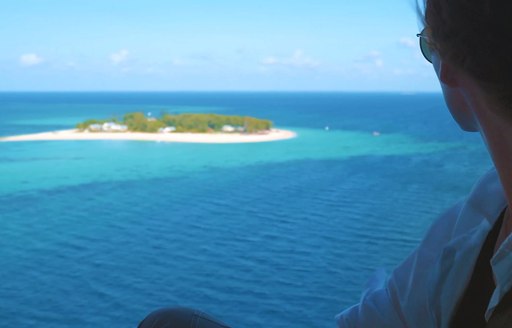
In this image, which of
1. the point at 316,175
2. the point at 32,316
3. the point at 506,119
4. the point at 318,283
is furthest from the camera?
the point at 316,175

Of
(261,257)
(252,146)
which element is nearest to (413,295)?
(261,257)

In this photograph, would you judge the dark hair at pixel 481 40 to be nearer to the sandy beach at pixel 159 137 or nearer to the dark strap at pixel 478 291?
the dark strap at pixel 478 291

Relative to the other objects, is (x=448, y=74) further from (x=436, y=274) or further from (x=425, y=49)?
(x=436, y=274)

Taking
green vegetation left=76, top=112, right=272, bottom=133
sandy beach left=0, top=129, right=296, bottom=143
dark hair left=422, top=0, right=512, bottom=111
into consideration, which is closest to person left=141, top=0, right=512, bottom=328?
dark hair left=422, top=0, right=512, bottom=111

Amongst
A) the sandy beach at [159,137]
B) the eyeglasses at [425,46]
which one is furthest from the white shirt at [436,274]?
the sandy beach at [159,137]

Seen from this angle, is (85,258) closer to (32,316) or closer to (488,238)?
(32,316)

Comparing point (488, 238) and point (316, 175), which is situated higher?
point (488, 238)

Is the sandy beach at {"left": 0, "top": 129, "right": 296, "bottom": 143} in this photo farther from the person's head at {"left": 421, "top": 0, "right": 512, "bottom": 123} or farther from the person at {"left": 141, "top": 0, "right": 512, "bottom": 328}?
the person's head at {"left": 421, "top": 0, "right": 512, "bottom": 123}
